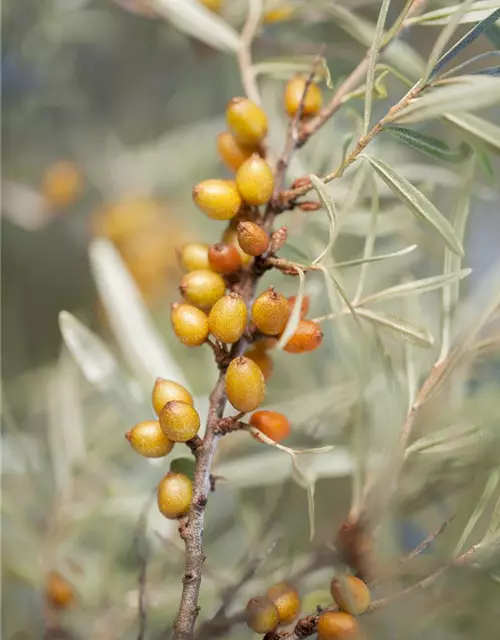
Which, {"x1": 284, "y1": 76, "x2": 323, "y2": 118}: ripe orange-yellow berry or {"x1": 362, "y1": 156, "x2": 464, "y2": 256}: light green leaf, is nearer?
{"x1": 362, "y1": 156, "x2": 464, "y2": 256}: light green leaf

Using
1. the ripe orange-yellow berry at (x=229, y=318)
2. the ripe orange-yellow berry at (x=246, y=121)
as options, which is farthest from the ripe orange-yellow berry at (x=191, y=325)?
the ripe orange-yellow berry at (x=246, y=121)

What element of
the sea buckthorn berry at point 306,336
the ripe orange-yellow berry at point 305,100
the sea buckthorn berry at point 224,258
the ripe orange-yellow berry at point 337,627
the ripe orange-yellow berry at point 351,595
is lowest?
the ripe orange-yellow berry at point 337,627

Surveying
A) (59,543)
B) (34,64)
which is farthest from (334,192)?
(34,64)

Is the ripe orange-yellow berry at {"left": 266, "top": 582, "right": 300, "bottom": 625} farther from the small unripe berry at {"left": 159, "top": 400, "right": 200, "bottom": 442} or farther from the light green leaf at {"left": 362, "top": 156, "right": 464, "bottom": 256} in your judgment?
the light green leaf at {"left": 362, "top": 156, "right": 464, "bottom": 256}

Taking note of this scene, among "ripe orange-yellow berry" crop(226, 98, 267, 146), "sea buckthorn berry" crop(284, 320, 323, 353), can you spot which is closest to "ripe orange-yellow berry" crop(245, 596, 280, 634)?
"sea buckthorn berry" crop(284, 320, 323, 353)

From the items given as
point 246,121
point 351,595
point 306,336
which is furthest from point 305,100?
point 351,595

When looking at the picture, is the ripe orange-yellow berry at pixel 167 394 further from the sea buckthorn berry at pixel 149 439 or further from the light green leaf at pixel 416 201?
the light green leaf at pixel 416 201
